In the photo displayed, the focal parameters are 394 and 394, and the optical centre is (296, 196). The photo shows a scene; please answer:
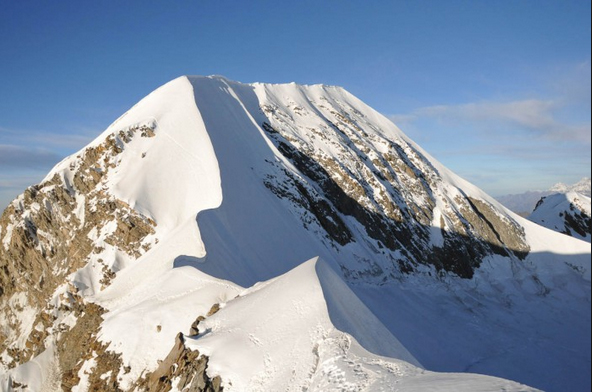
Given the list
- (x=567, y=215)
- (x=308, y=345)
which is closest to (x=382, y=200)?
(x=308, y=345)

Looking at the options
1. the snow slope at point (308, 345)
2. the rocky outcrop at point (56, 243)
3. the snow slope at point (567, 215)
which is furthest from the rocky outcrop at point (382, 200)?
the snow slope at point (567, 215)

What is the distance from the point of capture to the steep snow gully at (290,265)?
1447 centimetres

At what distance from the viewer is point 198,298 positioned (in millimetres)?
19203

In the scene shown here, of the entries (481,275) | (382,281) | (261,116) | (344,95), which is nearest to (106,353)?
(382,281)

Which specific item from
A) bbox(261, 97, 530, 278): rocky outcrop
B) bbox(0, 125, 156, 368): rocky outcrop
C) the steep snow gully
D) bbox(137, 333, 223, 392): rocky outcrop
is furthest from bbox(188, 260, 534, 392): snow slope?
bbox(261, 97, 530, 278): rocky outcrop

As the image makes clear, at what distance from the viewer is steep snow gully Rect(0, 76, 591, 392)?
14469 millimetres

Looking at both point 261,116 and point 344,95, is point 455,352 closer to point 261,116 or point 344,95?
point 261,116

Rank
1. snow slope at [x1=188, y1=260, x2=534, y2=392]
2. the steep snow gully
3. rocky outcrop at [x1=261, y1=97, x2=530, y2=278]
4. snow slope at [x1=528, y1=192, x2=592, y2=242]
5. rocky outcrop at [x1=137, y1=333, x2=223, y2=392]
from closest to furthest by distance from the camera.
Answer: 1. snow slope at [x1=188, y1=260, x2=534, y2=392]
2. rocky outcrop at [x1=137, y1=333, x2=223, y2=392]
3. the steep snow gully
4. rocky outcrop at [x1=261, y1=97, x2=530, y2=278]
5. snow slope at [x1=528, y1=192, x2=592, y2=242]

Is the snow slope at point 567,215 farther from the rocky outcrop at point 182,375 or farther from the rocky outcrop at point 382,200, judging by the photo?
the rocky outcrop at point 182,375

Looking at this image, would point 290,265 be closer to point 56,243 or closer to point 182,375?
point 182,375

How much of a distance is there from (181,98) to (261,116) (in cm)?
1208

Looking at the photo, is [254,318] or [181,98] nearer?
[254,318]

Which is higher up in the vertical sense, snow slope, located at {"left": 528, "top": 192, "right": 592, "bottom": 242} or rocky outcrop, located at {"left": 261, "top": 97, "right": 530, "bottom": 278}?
rocky outcrop, located at {"left": 261, "top": 97, "right": 530, "bottom": 278}

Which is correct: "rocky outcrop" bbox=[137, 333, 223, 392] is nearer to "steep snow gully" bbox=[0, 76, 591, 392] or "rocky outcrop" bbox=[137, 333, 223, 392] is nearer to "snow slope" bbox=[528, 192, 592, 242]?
"steep snow gully" bbox=[0, 76, 591, 392]
